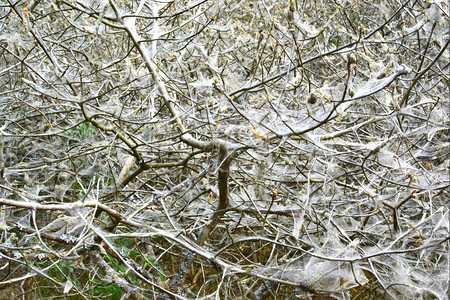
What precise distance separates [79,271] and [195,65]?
6.79ft

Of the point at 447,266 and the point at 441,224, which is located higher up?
the point at 441,224

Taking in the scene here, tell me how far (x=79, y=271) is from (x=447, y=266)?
269cm

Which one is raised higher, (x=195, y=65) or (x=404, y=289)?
(x=195, y=65)

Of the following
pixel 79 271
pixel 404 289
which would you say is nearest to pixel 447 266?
pixel 404 289

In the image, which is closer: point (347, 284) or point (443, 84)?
point (347, 284)

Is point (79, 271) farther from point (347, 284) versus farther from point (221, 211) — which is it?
point (347, 284)

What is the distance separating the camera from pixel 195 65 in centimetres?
479

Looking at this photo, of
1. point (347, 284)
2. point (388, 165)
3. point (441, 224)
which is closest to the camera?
point (441, 224)

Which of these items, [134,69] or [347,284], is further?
[134,69]

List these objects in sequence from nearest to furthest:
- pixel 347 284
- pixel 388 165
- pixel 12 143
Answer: pixel 347 284 → pixel 388 165 → pixel 12 143

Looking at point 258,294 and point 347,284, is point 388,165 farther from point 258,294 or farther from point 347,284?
point 258,294

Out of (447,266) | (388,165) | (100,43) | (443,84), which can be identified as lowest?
(447,266)

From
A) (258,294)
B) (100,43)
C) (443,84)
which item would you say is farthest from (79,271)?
(443,84)

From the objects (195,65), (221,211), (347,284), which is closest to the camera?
(347,284)
